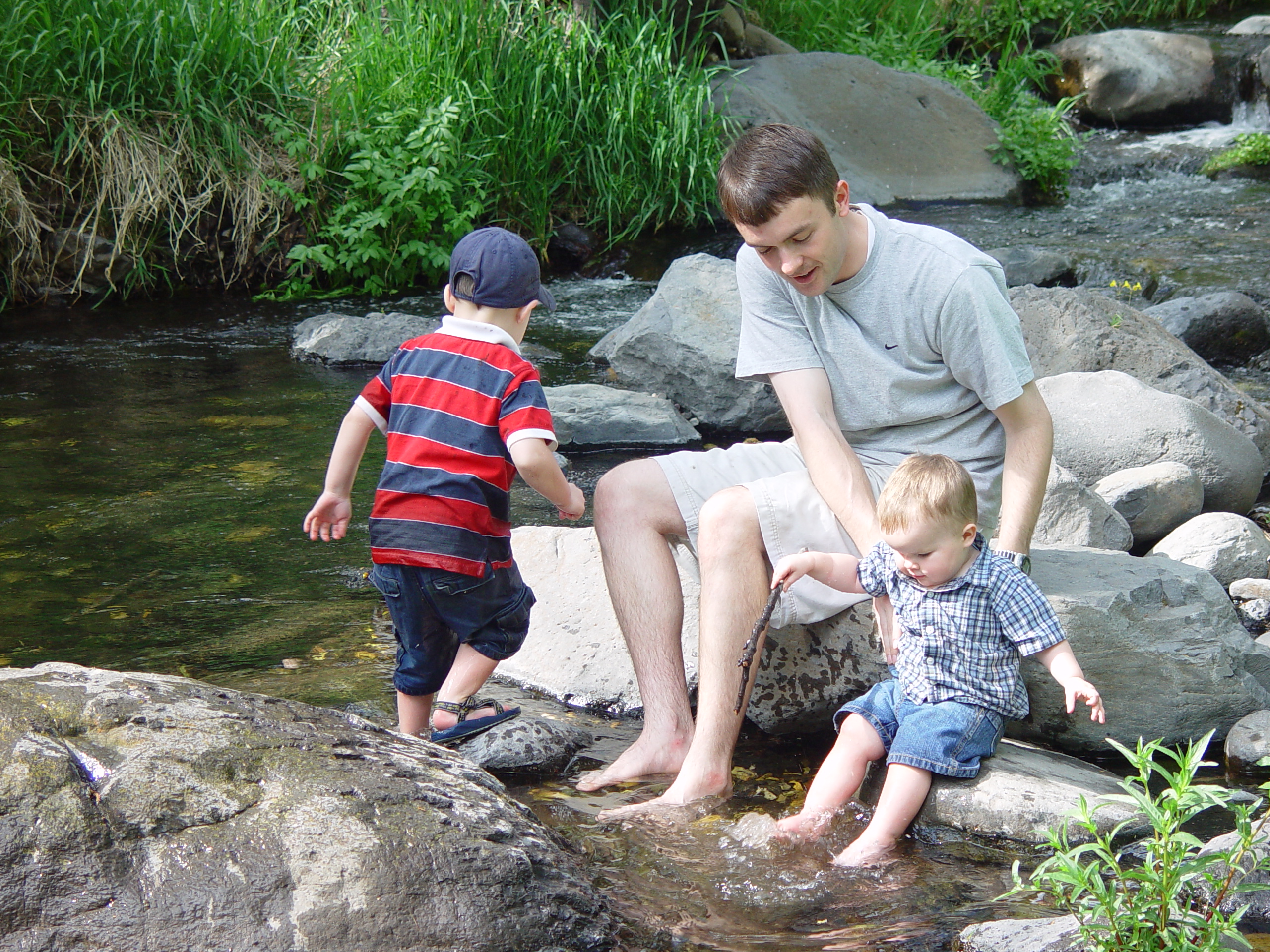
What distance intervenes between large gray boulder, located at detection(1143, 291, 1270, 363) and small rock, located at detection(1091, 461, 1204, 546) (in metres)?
2.15

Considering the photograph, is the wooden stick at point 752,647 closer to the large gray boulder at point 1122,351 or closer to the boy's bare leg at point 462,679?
the boy's bare leg at point 462,679

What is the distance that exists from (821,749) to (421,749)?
1142 millimetres

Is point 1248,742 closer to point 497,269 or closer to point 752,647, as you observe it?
point 752,647

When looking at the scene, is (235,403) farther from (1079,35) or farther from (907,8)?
(1079,35)

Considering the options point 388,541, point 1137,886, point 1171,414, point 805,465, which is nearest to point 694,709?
point 805,465

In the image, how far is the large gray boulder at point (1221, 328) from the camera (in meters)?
6.04

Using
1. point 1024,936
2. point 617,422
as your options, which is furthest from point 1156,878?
point 617,422

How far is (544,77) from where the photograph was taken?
8.52 m

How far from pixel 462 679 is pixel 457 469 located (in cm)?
54

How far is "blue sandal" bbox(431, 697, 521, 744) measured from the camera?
2840mm

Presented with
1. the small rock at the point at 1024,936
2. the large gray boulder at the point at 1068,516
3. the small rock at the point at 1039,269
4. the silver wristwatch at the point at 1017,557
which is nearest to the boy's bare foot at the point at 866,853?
the small rock at the point at 1024,936

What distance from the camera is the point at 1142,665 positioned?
2.81 metres

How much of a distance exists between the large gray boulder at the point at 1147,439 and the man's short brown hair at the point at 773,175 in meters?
2.06

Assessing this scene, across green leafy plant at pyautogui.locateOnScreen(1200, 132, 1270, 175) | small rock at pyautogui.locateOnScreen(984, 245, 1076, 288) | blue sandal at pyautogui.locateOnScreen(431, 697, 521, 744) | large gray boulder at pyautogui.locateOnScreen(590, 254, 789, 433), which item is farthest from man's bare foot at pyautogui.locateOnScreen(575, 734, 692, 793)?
green leafy plant at pyautogui.locateOnScreen(1200, 132, 1270, 175)
